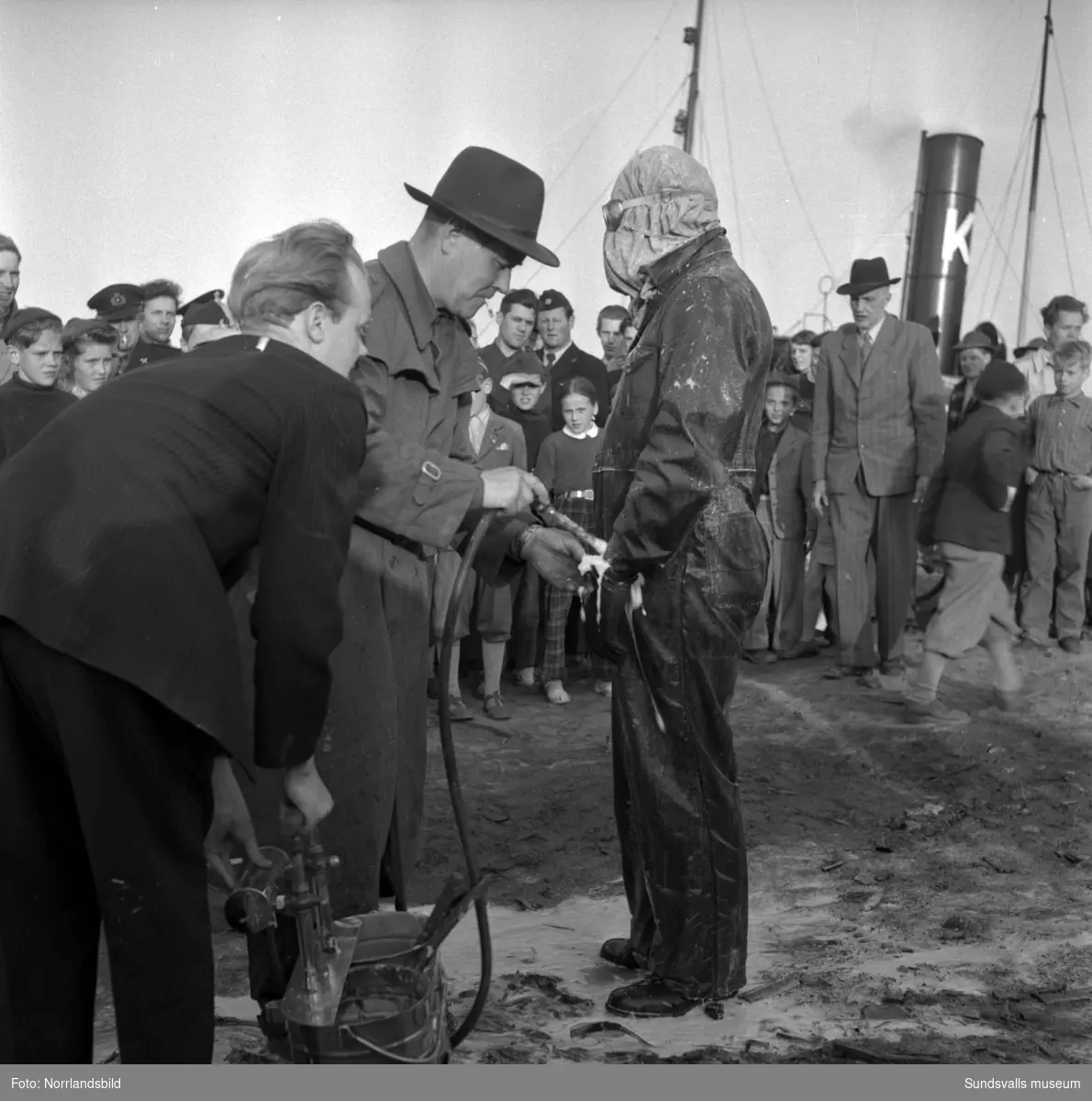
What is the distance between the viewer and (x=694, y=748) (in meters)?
3.32

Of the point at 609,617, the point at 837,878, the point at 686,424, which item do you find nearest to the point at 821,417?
the point at 837,878

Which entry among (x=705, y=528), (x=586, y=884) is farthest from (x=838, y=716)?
(x=705, y=528)

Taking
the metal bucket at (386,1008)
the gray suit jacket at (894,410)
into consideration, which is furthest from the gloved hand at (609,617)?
the gray suit jacket at (894,410)

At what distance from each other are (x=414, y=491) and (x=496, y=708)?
12.4 feet

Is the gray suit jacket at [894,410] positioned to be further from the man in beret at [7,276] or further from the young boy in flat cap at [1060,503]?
the man in beret at [7,276]

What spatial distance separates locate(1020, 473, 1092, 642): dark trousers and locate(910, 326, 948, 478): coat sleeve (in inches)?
66.8

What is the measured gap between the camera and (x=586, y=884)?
14.8ft

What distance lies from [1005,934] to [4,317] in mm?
5394

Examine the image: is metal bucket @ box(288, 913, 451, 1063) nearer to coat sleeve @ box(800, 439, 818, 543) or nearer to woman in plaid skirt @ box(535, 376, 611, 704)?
woman in plaid skirt @ box(535, 376, 611, 704)

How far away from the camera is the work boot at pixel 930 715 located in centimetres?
658

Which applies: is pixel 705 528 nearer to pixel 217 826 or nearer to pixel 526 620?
pixel 217 826

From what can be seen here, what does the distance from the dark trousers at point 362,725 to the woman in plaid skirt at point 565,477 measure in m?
3.85

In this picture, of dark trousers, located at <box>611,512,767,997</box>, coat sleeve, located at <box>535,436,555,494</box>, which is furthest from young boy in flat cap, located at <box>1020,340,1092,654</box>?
dark trousers, located at <box>611,512,767,997</box>

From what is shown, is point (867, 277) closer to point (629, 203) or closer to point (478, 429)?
point (478, 429)
